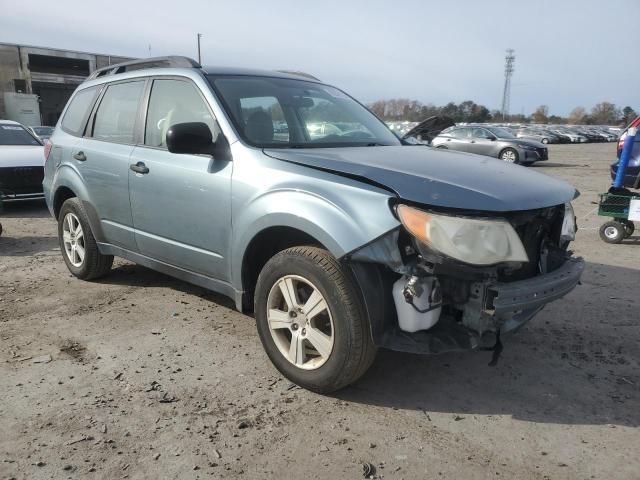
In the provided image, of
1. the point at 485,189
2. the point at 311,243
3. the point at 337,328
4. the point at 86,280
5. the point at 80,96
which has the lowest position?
the point at 86,280

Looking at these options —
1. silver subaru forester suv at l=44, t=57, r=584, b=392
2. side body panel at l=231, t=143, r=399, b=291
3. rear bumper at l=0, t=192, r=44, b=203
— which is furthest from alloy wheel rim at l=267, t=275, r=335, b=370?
rear bumper at l=0, t=192, r=44, b=203

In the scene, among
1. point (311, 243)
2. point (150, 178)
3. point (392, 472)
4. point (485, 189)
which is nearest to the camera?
point (392, 472)

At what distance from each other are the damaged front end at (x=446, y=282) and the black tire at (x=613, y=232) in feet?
16.1

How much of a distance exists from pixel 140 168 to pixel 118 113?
0.83 m

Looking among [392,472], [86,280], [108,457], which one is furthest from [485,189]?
[86,280]

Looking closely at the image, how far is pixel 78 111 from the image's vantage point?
16.9 feet

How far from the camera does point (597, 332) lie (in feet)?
13.1

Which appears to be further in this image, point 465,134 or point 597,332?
point 465,134

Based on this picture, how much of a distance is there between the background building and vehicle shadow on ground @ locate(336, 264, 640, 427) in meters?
46.2

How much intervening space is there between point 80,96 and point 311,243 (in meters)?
3.48

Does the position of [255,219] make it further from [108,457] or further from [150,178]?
[108,457]

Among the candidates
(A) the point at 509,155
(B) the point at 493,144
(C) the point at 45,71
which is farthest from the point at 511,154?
(C) the point at 45,71

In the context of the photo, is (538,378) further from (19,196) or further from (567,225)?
(19,196)

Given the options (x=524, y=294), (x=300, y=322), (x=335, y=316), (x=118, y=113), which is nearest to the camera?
(x=524, y=294)
